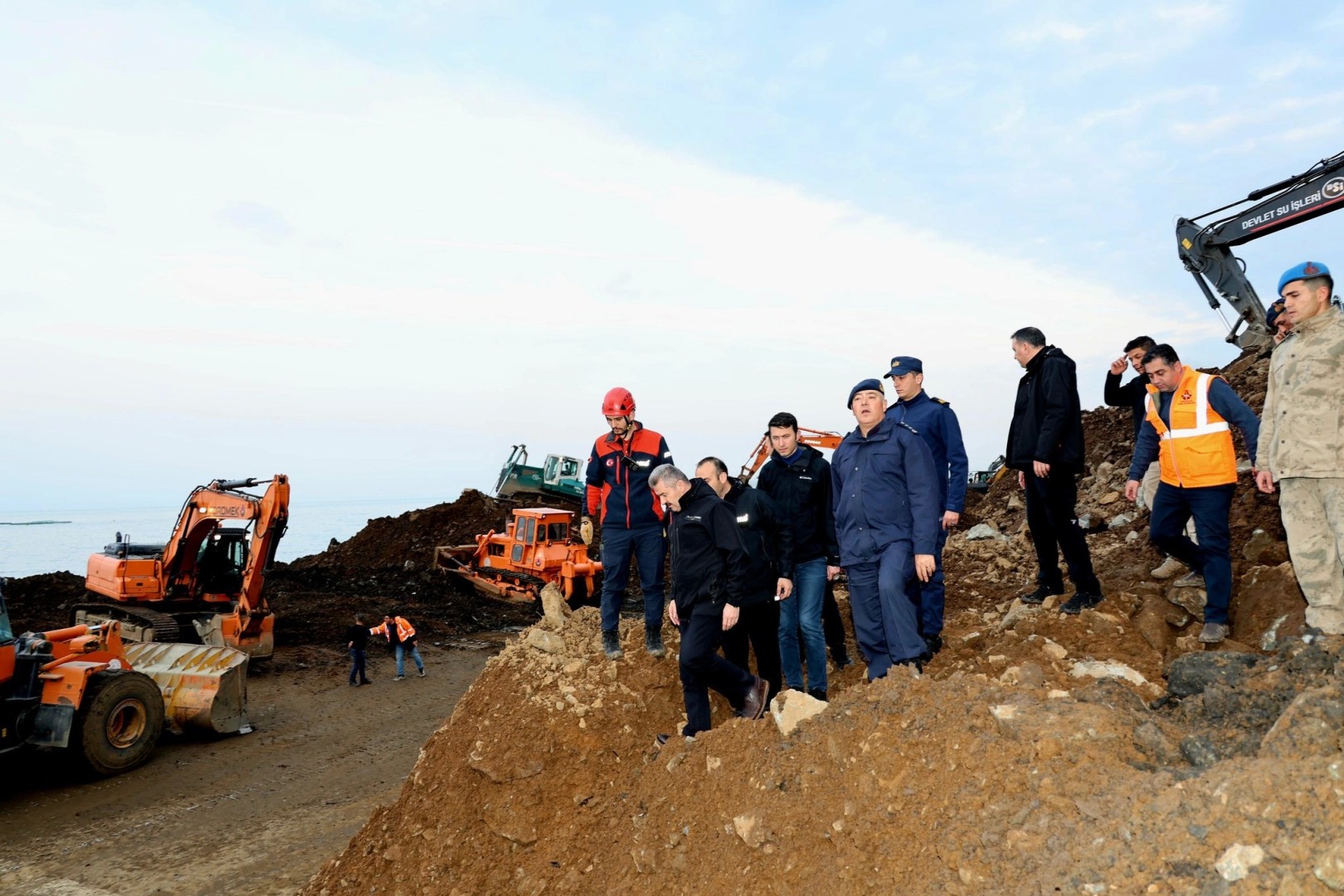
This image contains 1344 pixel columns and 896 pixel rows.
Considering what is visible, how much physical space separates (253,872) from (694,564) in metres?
4.43

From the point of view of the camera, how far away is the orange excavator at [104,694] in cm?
784

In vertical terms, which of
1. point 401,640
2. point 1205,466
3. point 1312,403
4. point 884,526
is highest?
point 1312,403

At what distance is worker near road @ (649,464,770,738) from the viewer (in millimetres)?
4672

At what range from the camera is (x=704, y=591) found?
4.74 meters

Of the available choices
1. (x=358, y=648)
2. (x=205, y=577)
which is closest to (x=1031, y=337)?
(x=358, y=648)

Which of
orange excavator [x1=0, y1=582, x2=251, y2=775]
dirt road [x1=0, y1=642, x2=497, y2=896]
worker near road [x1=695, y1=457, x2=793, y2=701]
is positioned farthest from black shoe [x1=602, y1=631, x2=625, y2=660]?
orange excavator [x1=0, y1=582, x2=251, y2=775]

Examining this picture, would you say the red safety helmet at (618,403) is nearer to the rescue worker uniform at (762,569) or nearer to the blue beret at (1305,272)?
the rescue worker uniform at (762,569)

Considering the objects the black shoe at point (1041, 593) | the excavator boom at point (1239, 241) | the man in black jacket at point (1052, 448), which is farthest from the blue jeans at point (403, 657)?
the excavator boom at point (1239, 241)

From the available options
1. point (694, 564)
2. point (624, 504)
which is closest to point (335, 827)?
point (624, 504)

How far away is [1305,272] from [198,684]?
10.8 meters

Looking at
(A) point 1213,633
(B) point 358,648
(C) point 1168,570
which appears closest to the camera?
(A) point 1213,633

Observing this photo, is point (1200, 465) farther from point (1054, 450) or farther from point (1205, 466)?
point (1054, 450)

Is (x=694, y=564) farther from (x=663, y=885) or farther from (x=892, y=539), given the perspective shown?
(x=663, y=885)

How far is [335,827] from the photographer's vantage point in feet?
23.3
